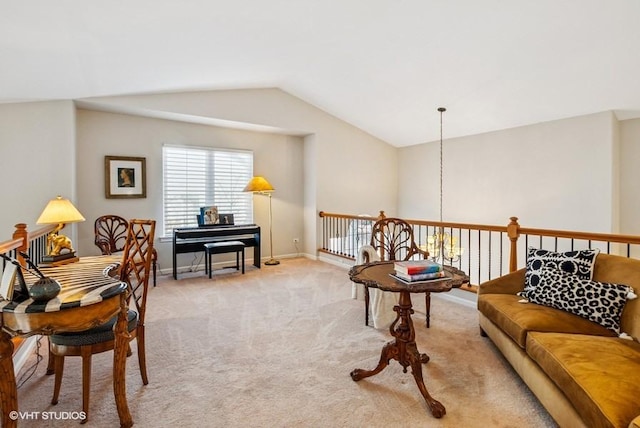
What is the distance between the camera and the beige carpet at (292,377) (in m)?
1.79

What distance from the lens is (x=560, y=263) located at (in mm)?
2334

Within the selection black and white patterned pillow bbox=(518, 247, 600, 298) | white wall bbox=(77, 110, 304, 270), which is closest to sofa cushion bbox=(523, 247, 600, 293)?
black and white patterned pillow bbox=(518, 247, 600, 298)

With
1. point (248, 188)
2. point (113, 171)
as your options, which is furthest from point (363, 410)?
point (113, 171)

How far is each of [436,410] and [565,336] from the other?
0.85m

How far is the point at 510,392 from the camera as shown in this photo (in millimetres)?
1995

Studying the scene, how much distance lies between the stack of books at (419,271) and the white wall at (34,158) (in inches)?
170

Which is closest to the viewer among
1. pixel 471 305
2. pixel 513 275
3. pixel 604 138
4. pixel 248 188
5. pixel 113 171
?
pixel 513 275

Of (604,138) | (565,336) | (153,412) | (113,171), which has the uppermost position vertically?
(604,138)

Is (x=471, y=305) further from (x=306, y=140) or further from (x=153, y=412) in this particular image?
(x=306, y=140)

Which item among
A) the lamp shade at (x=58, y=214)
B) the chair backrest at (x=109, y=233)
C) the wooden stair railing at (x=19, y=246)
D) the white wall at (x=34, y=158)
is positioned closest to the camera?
the wooden stair railing at (x=19, y=246)

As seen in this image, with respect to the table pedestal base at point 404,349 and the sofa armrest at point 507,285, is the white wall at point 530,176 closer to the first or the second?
the sofa armrest at point 507,285

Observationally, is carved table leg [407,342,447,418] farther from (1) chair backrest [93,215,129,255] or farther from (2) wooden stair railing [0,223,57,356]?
(1) chair backrest [93,215,129,255]

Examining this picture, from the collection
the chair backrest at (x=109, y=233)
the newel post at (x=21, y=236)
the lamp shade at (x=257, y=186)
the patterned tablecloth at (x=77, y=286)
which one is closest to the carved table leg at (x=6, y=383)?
the patterned tablecloth at (x=77, y=286)

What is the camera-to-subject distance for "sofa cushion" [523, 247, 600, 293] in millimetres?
2240
